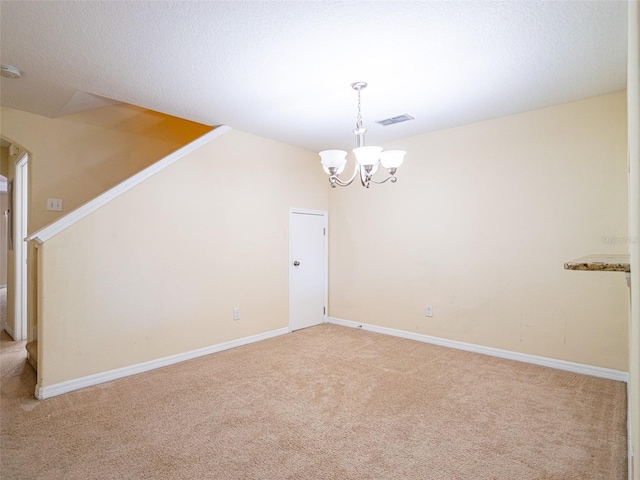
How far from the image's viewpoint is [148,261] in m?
3.37

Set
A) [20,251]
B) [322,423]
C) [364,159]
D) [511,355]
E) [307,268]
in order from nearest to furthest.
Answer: [322,423] < [364,159] < [511,355] < [20,251] < [307,268]

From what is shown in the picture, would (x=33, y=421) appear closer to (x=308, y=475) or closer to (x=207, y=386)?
(x=207, y=386)

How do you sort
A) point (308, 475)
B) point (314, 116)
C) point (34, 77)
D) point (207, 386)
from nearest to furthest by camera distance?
point (308, 475)
point (34, 77)
point (207, 386)
point (314, 116)

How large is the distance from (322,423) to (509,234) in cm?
263

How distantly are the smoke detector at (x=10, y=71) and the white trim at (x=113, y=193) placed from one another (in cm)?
102

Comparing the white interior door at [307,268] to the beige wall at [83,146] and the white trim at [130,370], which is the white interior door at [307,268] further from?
the beige wall at [83,146]

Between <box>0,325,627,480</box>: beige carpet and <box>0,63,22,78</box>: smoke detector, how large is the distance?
2.46m

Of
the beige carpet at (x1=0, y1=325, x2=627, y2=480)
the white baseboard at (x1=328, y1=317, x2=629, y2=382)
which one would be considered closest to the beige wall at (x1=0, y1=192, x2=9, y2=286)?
the beige carpet at (x1=0, y1=325, x2=627, y2=480)

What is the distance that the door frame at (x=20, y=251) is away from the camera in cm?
425

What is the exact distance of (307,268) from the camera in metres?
4.91

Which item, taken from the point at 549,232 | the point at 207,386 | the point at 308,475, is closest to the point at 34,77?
the point at 207,386

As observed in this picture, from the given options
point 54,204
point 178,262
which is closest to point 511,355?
point 178,262

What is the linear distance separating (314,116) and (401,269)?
6.98 ft

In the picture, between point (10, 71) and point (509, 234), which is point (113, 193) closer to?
point (10, 71)
